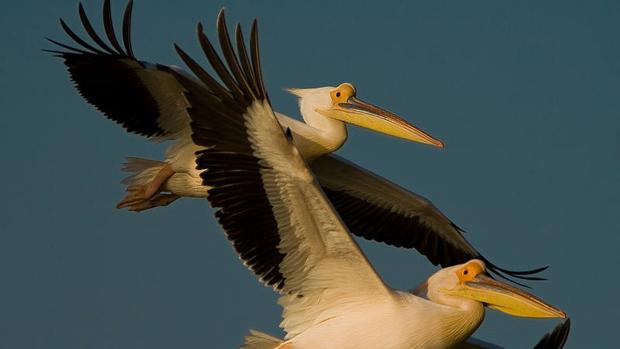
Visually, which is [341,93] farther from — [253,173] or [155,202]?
[253,173]

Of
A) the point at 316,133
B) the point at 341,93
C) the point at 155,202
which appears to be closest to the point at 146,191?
the point at 155,202

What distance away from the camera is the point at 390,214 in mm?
16578

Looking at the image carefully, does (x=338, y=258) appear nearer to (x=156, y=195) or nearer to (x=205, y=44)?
(x=205, y=44)

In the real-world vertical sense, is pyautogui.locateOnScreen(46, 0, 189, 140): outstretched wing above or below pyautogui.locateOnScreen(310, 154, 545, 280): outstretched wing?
above

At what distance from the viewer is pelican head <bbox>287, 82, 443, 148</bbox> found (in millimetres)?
15562

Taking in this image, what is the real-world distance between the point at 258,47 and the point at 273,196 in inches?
45.5

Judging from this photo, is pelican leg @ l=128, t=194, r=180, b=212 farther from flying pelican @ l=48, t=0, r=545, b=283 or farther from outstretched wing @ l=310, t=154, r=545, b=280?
outstretched wing @ l=310, t=154, r=545, b=280

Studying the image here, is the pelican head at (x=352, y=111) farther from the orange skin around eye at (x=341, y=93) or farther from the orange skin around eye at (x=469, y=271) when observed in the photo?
the orange skin around eye at (x=469, y=271)

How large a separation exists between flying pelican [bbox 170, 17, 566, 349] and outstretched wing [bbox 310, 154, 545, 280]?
→ 120 inches

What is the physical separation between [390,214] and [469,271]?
10.3 ft

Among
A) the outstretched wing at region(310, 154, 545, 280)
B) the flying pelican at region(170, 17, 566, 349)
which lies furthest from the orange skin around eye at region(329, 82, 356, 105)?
the flying pelican at region(170, 17, 566, 349)

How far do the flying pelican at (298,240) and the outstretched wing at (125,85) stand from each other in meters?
2.53

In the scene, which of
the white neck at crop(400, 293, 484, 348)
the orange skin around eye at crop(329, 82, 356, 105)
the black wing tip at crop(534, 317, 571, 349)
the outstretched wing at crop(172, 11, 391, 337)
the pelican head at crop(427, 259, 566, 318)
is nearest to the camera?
the outstretched wing at crop(172, 11, 391, 337)

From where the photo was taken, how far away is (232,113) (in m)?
12.3
